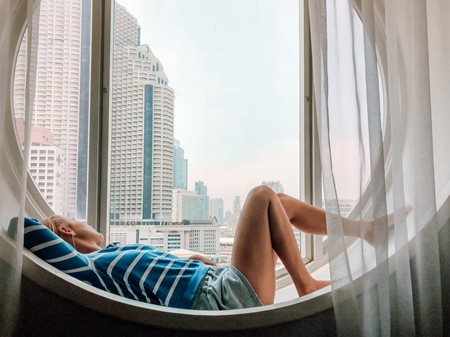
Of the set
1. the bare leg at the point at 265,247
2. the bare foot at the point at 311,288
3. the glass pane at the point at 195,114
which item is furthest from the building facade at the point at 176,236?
the bare foot at the point at 311,288

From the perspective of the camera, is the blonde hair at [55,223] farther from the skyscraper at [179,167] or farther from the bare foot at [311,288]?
the bare foot at [311,288]

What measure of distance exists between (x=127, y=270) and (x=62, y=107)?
0.86m

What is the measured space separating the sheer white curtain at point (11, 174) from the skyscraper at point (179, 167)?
806 mm

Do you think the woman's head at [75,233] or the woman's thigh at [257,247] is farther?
the woman's head at [75,233]

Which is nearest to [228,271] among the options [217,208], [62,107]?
[217,208]

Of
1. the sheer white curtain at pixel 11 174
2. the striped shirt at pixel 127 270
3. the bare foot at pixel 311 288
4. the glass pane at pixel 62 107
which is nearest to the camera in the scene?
the sheer white curtain at pixel 11 174

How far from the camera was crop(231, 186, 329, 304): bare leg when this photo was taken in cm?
141

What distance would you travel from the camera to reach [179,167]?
77.0 inches

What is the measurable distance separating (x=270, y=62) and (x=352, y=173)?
943 mm

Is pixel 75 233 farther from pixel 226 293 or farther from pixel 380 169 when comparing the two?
pixel 380 169

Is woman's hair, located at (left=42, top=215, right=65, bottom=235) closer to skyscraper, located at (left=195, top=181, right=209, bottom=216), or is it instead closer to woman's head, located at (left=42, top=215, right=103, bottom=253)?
woman's head, located at (left=42, top=215, right=103, bottom=253)

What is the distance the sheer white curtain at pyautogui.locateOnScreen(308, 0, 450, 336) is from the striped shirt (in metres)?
0.51

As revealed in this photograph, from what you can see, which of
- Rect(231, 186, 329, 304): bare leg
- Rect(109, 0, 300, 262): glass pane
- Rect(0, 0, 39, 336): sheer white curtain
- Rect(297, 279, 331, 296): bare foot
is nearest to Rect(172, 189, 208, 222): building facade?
Rect(109, 0, 300, 262): glass pane

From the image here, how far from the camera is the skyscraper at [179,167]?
195cm
